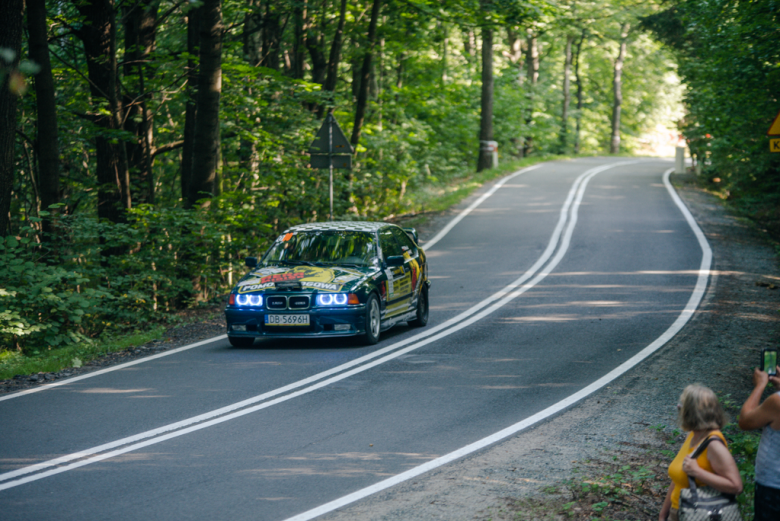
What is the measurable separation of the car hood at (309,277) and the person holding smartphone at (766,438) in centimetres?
699

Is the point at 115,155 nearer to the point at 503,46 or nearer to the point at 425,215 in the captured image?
the point at 425,215

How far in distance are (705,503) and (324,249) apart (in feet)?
27.2

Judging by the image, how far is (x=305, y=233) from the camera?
11.9m

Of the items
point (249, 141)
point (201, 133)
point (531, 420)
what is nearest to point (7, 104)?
point (201, 133)

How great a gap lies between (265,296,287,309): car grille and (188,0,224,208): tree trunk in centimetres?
589

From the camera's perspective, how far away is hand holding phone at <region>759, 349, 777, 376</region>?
3764 mm

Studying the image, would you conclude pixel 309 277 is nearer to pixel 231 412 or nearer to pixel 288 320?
pixel 288 320

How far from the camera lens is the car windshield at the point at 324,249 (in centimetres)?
1141

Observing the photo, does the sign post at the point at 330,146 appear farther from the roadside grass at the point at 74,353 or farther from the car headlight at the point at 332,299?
the car headlight at the point at 332,299

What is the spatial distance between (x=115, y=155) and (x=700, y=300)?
12.1 m

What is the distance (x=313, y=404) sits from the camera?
7863 millimetres

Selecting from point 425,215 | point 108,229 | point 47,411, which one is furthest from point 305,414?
point 425,215

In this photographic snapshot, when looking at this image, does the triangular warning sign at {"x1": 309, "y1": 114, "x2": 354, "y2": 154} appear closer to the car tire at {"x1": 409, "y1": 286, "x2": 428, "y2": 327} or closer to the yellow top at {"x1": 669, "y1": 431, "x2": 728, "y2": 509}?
the car tire at {"x1": 409, "y1": 286, "x2": 428, "y2": 327}

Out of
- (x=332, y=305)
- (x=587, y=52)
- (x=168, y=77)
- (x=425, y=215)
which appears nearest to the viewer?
(x=332, y=305)
